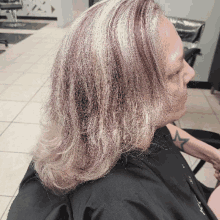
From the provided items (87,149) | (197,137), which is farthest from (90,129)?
(197,137)

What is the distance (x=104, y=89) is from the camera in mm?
488

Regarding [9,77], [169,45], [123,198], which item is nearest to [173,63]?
[169,45]

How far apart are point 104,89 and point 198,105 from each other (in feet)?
9.09

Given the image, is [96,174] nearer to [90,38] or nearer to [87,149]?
[87,149]

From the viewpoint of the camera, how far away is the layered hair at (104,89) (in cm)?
48

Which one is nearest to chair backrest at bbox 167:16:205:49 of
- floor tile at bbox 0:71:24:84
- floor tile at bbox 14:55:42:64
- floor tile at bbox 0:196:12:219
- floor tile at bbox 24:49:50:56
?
floor tile at bbox 0:196:12:219

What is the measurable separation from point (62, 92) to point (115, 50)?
0.18 meters

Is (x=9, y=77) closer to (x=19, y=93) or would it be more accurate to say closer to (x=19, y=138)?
(x=19, y=93)

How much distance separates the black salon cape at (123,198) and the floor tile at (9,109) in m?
2.06

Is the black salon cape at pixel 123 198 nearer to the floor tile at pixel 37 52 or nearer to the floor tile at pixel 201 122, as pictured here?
the floor tile at pixel 201 122

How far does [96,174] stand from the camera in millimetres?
527

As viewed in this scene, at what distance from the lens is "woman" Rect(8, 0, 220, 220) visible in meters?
0.47

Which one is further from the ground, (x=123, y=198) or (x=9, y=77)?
(x=123, y=198)

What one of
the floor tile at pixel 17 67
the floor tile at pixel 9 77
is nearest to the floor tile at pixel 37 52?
the floor tile at pixel 17 67
